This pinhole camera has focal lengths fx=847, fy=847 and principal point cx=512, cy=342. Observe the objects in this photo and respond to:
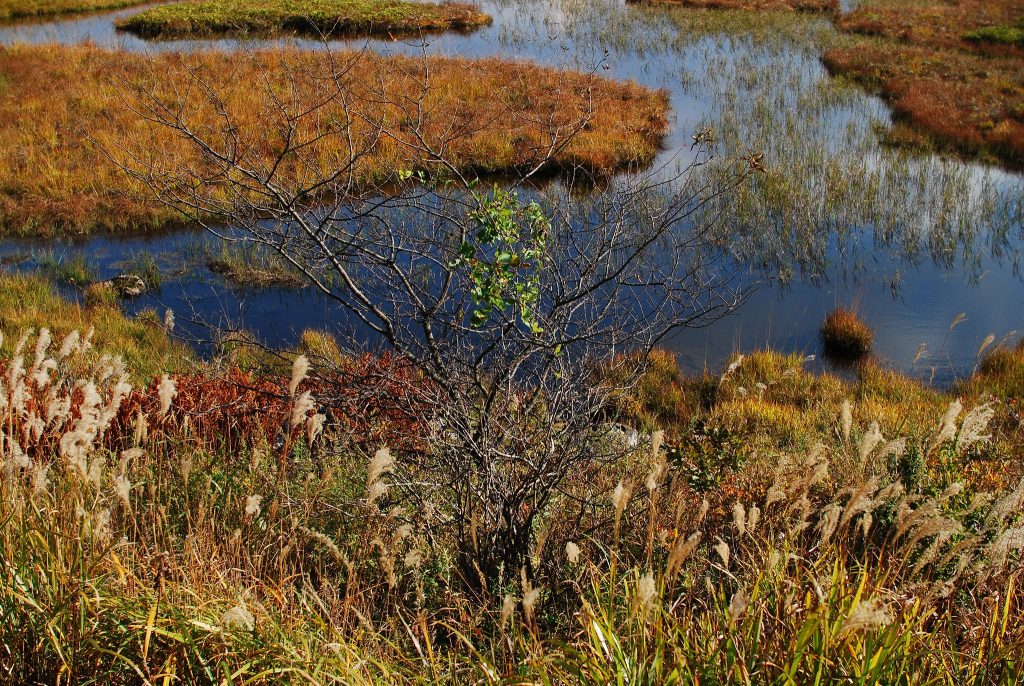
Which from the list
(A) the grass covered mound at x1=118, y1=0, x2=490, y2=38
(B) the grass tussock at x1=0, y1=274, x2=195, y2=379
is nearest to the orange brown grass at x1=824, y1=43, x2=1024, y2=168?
(A) the grass covered mound at x1=118, y1=0, x2=490, y2=38

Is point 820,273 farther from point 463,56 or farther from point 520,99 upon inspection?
point 463,56

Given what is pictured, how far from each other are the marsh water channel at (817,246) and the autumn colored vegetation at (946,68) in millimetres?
991

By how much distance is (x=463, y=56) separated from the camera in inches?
950

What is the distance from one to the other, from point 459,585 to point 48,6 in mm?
38799

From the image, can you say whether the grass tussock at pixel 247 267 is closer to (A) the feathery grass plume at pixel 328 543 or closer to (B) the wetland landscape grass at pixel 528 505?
(B) the wetland landscape grass at pixel 528 505

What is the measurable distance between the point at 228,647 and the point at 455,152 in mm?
13877

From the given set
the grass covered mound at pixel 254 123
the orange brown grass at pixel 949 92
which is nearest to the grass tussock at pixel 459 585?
the grass covered mound at pixel 254 123

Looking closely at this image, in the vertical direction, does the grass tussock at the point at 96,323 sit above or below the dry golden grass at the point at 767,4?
Result: below

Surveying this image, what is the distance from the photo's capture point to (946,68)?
23562mm

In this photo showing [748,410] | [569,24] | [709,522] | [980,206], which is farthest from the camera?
[569,24]

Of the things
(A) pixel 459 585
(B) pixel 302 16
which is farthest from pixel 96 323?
(B) pixel 302 16

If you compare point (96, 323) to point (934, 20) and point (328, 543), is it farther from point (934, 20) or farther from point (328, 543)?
point (934, 20)

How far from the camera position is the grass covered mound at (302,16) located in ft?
94.7

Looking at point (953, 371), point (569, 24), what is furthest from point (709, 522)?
point (569, 24)
